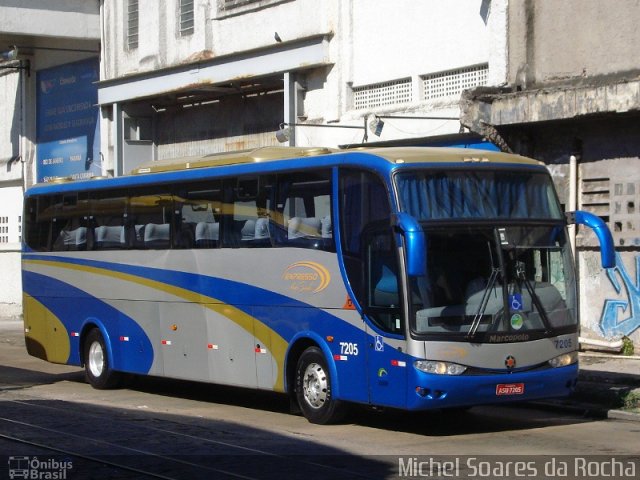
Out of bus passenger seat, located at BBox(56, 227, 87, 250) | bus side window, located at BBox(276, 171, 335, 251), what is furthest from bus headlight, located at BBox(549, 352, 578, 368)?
bus passenger seat, located at BBox(56, 227, 87, 250)

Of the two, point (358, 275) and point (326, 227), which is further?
point (326, 227)

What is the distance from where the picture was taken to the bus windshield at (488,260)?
41.0 ft

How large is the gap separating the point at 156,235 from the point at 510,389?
6269 mm

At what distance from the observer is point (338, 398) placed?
13.5 m

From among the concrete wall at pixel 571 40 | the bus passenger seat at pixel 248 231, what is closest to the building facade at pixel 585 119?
the concrete wall at pixel 571 40

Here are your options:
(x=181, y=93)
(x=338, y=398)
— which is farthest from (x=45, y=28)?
(x=338, y=398)

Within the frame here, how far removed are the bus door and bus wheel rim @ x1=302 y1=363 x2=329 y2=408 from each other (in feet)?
3.06

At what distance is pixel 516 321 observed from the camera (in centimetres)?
1275

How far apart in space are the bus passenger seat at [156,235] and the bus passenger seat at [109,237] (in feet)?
2.18

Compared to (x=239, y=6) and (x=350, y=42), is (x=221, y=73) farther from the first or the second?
(x=350, y=42)

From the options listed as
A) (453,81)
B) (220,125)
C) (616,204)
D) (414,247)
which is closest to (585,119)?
(616,204)

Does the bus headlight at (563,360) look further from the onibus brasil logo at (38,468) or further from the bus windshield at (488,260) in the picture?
the onibus brasil logo at (38,468)

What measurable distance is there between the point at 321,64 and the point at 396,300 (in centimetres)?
1155

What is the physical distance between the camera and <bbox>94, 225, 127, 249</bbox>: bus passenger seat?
57.9ft
